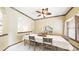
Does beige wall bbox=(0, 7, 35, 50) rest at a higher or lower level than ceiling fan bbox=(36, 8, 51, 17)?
lower

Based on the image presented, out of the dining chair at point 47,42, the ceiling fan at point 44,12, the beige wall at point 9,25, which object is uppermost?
the ceiling fan at point 44,12

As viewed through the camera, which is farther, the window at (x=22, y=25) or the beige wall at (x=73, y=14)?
the window at (x=22, y=25)

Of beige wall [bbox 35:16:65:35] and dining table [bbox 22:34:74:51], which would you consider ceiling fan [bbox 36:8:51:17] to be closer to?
beige wall [bbox 35:16:65:35]

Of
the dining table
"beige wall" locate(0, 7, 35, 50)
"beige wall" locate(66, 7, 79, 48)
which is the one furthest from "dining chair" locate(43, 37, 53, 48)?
"beige wall" locate(0, 7, 35, 50)

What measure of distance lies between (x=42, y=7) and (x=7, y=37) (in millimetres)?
735

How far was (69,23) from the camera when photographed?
1.57 meters

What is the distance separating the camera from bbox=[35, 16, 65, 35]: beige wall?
160 cm

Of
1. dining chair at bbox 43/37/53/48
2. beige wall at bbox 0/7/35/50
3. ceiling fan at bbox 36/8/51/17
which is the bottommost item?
dining chair at bbox 43/37/53/48

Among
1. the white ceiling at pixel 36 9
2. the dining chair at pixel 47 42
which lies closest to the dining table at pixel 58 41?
the dining chair at pixel 47 42

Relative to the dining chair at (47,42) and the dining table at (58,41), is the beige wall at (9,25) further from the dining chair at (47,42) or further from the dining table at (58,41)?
the dining chair at (47,42)

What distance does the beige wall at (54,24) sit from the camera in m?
1.60

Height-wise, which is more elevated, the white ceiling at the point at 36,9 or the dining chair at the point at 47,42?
the white ceiling at the point at 36,9

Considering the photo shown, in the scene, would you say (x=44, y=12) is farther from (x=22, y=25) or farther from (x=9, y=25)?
(x=9, y=25)
